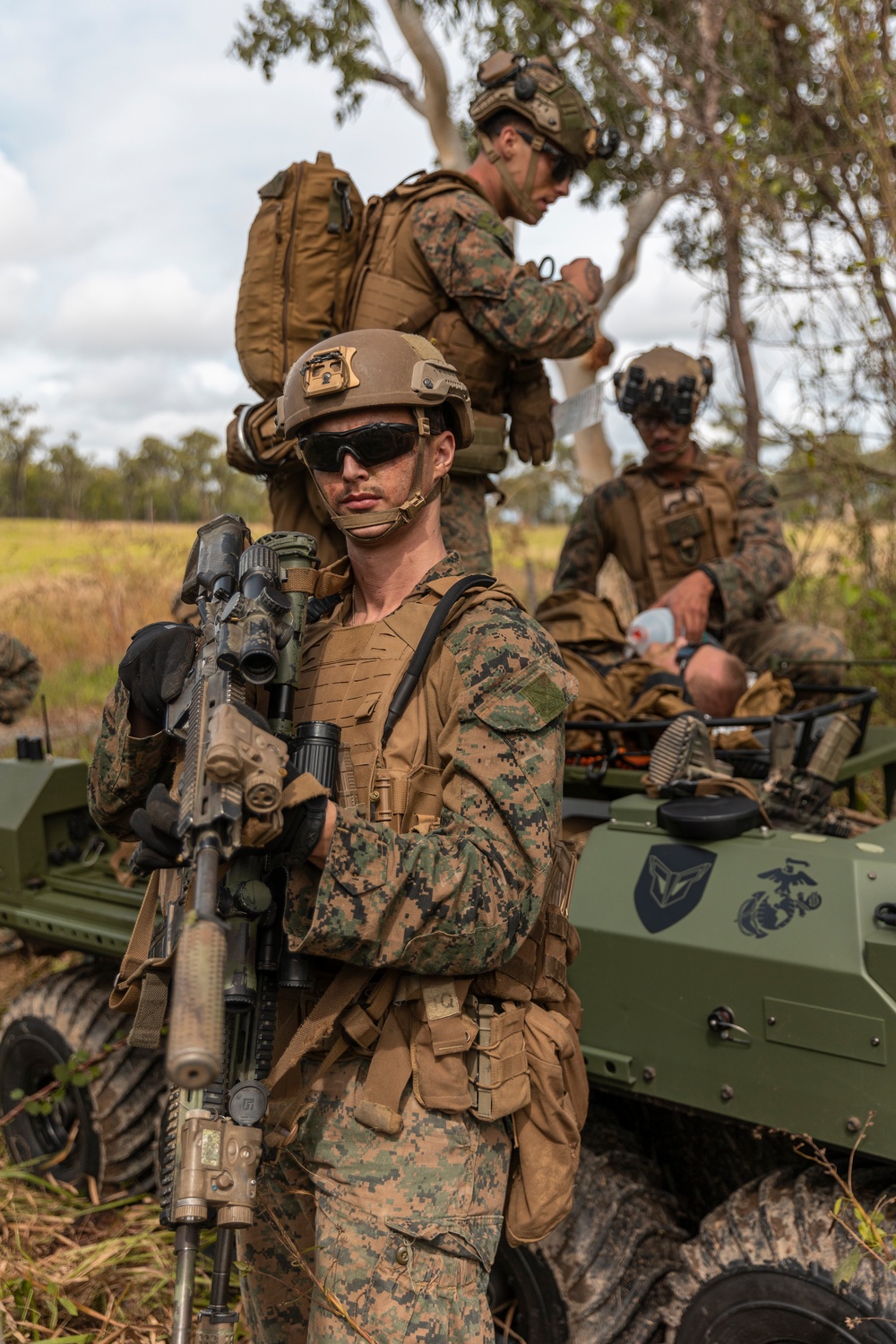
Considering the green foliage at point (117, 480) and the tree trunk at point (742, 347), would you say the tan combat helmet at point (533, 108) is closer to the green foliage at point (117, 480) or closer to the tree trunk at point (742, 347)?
the tree trunk at point (742, 347)

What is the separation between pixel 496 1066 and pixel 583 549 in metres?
3.05

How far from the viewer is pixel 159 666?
209cm

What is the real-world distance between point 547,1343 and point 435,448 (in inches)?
82.9

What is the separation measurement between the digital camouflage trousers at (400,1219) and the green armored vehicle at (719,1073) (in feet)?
2.18

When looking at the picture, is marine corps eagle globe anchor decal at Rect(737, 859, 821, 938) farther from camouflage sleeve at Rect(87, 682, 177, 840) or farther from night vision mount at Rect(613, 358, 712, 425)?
night vision mount at Rect(613, 358, 712, 425)

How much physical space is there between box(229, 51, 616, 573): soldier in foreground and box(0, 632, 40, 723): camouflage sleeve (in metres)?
2.62

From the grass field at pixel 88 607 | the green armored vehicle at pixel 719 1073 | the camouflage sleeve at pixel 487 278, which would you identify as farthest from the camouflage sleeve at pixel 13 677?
the grass field at pixel 88 607

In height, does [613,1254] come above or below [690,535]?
below

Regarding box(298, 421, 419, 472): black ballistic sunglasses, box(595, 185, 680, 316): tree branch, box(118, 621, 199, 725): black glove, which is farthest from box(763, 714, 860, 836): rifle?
box(595, 185, 680, 316): tree branch

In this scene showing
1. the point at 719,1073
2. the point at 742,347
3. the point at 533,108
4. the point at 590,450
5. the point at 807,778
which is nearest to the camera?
the point at 719,1073

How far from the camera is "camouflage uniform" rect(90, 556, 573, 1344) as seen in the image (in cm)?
182


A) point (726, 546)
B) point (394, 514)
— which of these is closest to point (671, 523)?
point (726, 546)

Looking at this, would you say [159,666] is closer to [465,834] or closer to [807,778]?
[465,834]

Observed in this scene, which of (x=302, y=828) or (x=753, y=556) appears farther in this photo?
(x=753, y=556)
